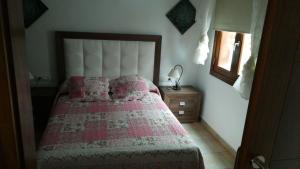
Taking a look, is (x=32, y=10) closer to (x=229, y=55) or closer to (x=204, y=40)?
(x=204, y=40)

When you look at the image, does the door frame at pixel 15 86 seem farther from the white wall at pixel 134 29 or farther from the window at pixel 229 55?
the white wall at pixel 134 29

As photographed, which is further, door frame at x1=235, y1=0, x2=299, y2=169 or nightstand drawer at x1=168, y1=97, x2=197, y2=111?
nightstand drawer at x1=168, y1=97, x2=197, y2=111

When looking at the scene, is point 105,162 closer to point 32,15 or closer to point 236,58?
point 236,58

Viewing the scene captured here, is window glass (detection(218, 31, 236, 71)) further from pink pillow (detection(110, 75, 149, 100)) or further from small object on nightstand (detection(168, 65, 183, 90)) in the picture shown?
pink pillow (detection(110, 75, 149, 100))

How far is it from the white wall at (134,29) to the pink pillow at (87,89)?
0.61 metres

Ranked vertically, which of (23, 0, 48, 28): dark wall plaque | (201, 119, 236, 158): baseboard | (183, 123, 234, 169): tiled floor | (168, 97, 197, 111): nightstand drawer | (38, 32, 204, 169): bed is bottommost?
(183, 123, 234, 169): tiled floor

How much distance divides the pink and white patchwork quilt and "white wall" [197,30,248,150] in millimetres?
845

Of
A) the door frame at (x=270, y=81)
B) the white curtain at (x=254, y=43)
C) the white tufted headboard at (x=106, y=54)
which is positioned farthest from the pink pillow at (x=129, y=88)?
the door frame at (x=270, y=81)

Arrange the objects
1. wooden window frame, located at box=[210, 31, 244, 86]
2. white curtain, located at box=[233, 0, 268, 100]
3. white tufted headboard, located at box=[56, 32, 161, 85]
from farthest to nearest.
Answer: white tufted headboard, located at box=[56, 32, 161, 85] < wooden window frame, located at box=[210, 31, 244, 86] < white curtain, located at box=[233, 0, 268, 100]

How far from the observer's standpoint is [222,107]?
3197mm

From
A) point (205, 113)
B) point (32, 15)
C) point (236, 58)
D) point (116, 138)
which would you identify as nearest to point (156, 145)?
point (116, 138)

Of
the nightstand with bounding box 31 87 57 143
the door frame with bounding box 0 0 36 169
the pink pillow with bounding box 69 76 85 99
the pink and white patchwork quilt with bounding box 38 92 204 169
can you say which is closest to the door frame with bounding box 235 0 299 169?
the door frame with bounding box 0 0 36 169

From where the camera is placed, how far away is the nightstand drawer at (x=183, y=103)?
11.7ft

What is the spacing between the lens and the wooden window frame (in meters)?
2.85
